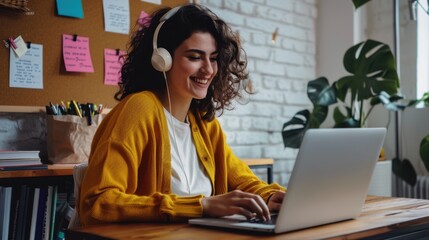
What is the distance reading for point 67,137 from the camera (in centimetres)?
189

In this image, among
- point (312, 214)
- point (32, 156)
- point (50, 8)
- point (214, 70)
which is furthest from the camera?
point (50, 8)

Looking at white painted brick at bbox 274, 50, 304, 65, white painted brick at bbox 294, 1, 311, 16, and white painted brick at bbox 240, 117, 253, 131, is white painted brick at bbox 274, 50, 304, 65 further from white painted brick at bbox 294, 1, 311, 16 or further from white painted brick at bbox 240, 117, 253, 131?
white painted brick at bbox 240, 117, 253, 131

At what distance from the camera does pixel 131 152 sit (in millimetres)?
1210

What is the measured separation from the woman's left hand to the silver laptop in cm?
20

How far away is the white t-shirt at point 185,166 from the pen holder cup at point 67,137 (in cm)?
56

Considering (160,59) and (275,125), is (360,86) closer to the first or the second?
(275,125)

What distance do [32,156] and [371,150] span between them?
1201 millimetres

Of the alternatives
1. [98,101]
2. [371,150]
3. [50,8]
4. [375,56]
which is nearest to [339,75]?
[375,56]

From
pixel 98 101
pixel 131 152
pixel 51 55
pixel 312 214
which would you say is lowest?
pixel 312 214

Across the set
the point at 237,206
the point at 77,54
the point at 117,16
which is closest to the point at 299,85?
the point at 117,16

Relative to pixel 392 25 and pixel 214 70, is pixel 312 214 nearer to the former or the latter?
pixel 214 70

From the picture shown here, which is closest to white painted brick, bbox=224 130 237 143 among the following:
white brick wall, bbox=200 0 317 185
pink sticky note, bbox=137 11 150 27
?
white brick wall, bbox=200 0 317 185

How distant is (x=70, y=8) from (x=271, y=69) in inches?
50.6

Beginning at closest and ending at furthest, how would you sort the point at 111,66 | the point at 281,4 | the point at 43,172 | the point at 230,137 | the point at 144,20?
the point at 43,172
the point at 144,20
the point at 111,66
the point at 230,137
the point at 281,4
